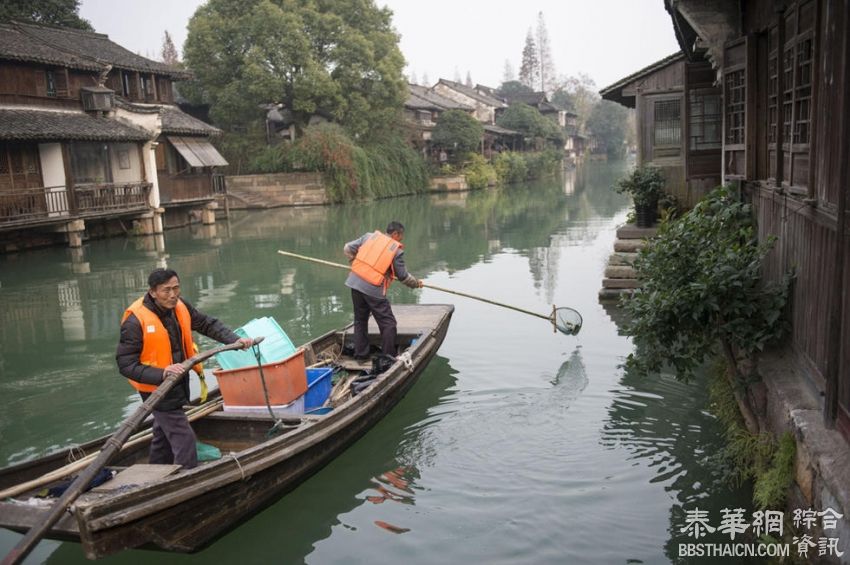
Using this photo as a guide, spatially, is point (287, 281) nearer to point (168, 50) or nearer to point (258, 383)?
point (258, 383)

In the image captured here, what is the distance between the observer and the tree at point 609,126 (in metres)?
83.6

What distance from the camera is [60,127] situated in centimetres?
2153

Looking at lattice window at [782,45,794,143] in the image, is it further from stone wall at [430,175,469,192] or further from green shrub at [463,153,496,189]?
green shrub at [463,153,496,189]

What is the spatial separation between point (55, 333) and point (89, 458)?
27.7 feet

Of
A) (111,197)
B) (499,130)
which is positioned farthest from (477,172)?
(111,197)

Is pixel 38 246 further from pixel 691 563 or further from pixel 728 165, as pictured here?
pixel 691 563

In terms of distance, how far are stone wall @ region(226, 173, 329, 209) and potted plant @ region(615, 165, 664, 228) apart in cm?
2366

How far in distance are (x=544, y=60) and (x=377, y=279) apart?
90392 millimetres

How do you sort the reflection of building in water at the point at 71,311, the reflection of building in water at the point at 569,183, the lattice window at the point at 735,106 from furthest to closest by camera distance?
the reflection of building in water at the point at 569,183 → the reflection of building in water at the point at 71,311 → the lattice window at the point at 735,106

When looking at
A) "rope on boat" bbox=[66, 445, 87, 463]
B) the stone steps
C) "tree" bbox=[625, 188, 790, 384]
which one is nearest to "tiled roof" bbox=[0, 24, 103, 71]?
the stone steps

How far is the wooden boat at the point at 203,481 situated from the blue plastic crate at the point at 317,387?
0.21 metres

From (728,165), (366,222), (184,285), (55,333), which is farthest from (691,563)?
(366,222)

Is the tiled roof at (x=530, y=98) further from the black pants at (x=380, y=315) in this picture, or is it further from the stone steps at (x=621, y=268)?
the black pants at (x=380, y=315)

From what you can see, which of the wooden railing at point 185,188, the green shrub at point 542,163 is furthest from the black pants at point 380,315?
the green shrub at point 542,163
